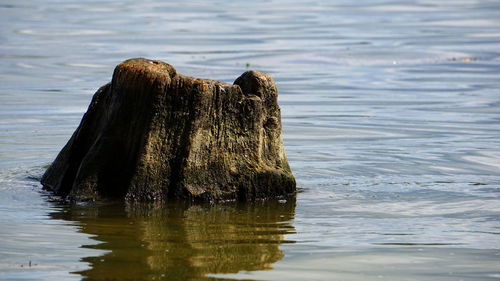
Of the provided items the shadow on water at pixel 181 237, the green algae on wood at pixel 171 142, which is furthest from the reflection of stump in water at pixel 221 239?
the green algae on wood at pixel 171 142

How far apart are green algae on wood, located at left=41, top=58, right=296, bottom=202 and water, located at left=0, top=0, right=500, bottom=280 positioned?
0.26 m

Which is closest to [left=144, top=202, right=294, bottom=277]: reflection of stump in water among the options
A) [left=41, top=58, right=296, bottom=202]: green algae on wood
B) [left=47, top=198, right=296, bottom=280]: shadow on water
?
[left=47, top=198, right=296, bottom=280]: shadow on water

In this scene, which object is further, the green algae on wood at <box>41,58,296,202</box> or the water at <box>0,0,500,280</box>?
the green algae on wood at <box>41,58,296,202</box>

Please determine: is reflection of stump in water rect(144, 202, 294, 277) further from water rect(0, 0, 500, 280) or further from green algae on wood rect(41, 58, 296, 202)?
green algae on wood rect(41, 58, 296, 202)

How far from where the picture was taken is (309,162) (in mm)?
10602

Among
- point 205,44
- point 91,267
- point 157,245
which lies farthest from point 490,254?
point 205,44

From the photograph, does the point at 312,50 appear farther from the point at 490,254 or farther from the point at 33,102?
the point at 490,254

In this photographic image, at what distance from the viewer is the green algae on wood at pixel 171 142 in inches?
319

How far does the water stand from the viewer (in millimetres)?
6172

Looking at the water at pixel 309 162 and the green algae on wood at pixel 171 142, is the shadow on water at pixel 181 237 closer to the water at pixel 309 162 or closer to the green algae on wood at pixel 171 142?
the water at pixel 309 162

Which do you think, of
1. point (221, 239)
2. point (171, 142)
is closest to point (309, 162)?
point (171, 142)

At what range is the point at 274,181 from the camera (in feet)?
28.4

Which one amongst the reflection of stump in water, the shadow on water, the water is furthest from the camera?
the water

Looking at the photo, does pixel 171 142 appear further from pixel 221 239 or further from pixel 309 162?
pixel 309 162
